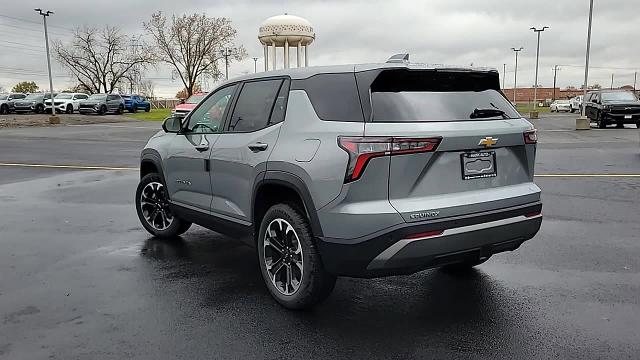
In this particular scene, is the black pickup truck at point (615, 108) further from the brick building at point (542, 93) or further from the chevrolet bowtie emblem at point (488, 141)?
the brick building at point (542, 93)

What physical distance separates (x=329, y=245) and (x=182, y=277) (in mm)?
1878

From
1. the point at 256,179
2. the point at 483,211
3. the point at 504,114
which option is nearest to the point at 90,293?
the point at 256,179

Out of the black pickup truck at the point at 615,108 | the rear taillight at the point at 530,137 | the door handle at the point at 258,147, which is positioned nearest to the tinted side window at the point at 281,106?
the door handle at the point at 258,147

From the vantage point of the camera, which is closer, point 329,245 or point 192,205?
point 329,245

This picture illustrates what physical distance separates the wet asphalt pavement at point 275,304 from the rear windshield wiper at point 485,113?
146 centimetres

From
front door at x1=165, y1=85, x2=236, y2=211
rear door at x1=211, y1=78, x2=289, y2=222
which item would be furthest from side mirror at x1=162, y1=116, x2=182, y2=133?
rear door at x1=211, y1=78, x2=289, y2=222

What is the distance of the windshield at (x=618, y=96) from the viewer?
26891 millimetres

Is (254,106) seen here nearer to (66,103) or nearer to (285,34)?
(285,34)

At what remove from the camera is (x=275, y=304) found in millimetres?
4344

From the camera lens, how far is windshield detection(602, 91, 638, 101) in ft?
88.2

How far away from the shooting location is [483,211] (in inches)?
151

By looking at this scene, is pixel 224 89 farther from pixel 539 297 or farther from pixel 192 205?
pixel 539 297

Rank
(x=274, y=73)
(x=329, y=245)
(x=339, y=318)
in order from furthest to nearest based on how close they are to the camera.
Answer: (x=274, y=73), (x=339, y=318), (x=329, y=245)

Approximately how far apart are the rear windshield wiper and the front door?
225 cm
